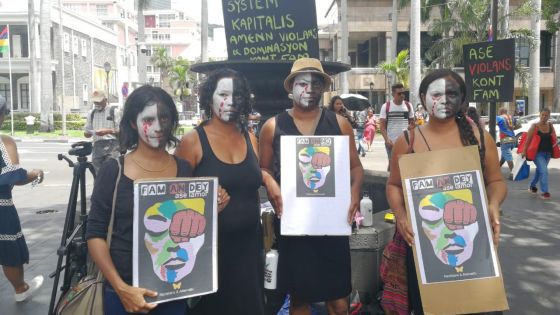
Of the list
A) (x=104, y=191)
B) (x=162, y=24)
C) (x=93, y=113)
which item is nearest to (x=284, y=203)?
(x=104, y=191)

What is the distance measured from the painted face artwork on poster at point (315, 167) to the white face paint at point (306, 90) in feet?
0.92

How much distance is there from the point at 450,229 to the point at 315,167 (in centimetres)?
80

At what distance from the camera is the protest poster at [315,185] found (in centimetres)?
305

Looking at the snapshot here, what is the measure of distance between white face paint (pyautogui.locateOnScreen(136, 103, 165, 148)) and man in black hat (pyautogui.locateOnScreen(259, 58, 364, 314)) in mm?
778

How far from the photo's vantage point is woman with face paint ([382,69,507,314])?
2.87m

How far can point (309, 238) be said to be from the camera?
10.4 ft

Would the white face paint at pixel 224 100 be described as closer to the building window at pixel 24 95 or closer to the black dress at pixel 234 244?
the black dress at pixel 234 244

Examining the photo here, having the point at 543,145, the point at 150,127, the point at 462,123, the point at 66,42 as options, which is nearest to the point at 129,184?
the point at 150,127

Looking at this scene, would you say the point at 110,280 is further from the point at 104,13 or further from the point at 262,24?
the point at 104,13

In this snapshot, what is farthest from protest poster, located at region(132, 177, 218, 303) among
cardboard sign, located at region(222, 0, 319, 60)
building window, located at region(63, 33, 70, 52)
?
building window, located at region(63, 33, 70, 52)

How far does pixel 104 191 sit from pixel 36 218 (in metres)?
6.66

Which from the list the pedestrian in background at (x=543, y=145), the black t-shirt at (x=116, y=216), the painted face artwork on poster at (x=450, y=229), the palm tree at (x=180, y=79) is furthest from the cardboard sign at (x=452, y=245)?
the palm tree at (x=180, y=79)

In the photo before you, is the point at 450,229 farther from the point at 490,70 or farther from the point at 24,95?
the point at 24,95

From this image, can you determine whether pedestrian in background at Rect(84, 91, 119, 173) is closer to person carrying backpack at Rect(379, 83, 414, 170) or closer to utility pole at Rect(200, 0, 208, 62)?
person carrying backpack at Rect(379, 83, 414, 170)
